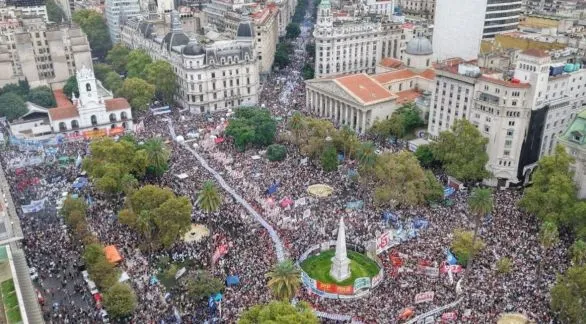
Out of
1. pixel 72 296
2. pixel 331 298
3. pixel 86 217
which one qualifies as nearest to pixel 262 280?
A: pixel 331 298

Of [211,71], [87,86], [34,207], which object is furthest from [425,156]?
[87,86]

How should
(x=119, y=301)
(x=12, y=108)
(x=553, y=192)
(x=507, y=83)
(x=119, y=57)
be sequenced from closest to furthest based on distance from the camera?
(x=119, y=301)
(x=553, y=192)
(x=507, y=83)
(x=12, y=108)
(x=119, y=57)

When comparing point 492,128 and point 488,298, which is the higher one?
point 492,128

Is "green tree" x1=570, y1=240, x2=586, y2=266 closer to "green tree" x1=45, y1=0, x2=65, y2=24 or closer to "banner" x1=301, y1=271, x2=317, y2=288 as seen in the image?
"banner" x1=301, y1=271, x2=317, y2=288

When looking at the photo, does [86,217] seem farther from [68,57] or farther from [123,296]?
[68,57]

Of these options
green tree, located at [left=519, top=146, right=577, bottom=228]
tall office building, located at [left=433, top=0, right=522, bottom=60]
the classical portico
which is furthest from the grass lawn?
tall office building, located at [left=433, top=0, right=522, bottom=60]

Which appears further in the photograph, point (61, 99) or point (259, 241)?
point (61, 99)

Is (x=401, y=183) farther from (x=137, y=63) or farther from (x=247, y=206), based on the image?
(x=137, y=63)
